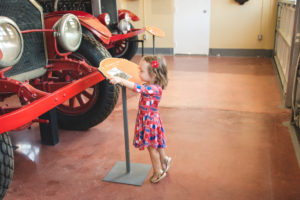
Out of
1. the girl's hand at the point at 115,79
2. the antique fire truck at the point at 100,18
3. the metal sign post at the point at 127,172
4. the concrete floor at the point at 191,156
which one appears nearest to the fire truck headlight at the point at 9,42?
the girl's hand at the point at 115,79

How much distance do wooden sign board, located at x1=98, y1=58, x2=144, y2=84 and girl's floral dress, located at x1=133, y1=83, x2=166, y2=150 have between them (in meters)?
0.13

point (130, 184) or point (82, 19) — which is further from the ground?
point (82, 19)

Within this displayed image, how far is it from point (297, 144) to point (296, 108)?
447 mm

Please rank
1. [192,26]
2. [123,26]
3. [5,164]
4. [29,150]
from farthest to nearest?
[192,26] → [123,26] → [29,150] → [5,164]

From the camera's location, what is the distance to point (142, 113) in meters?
2.08

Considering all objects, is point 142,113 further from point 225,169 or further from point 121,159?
point 225,169

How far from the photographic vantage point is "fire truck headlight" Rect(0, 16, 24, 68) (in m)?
1.80

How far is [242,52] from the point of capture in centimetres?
727

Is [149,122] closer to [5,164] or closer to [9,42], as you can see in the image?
[5,164]

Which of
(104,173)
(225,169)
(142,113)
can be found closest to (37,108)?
(142,113)

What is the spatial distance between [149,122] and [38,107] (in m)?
0.72

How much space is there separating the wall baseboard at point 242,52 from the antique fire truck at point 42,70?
4289 millimetres

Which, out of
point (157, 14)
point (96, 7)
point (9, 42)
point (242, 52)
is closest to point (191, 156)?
point (9, 42)

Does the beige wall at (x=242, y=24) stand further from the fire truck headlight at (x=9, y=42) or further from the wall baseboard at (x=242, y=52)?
the fire truck headlight at (x=9, y=42)
